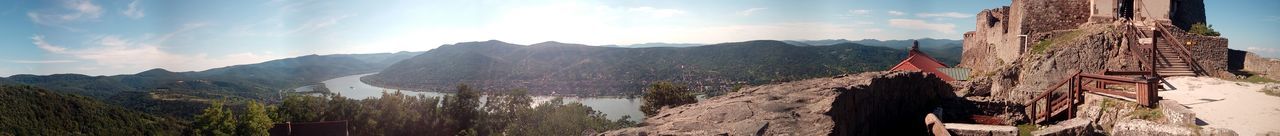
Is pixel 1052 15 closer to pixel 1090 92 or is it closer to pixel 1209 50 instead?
pixel 1209 50

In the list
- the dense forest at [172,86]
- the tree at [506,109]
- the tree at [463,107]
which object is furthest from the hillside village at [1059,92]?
the dense forest at [172,86]

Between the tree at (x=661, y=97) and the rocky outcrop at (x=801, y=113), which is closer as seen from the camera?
the rocky outcrop at (x=801, y=113)

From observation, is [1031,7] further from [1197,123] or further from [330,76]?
[330,76]

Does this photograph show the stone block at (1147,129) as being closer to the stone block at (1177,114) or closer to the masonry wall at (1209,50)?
the stone block at (1177,114)

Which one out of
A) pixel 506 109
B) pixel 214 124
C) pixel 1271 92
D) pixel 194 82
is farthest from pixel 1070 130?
pixel 194 82

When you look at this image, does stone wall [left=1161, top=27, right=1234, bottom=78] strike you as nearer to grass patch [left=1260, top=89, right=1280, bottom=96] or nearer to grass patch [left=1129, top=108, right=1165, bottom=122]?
grass patch [left=1260, top=89, right=1280, bottom=96]

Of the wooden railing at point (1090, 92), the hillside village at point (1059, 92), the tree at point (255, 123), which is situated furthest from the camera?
the tree at point (255, 123)

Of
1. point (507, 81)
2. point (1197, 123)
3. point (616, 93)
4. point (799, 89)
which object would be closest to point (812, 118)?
point (799, 89)
